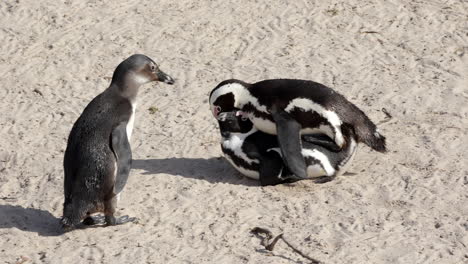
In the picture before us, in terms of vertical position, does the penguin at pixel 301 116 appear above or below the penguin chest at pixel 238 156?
above

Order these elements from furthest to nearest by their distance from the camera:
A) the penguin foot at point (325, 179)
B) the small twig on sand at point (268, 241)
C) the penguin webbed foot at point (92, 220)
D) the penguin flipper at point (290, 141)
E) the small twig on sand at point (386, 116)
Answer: the small twig on sand at point (386, 116) → the penguin foot at point (325, 179) → the penguin flipper at point (290, 141) → the penguin webbed foot at point (92, 220) → the small twig on sand at point (268, 241)

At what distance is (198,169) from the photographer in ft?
21.1

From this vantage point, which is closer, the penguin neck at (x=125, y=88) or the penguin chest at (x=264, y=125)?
the penguin neck at (x=125, y=88)

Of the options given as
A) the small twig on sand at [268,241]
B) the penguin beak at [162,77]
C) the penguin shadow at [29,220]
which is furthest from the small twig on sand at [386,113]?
the penguin shadow at [29,220]

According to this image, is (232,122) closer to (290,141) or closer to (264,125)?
(264,125)

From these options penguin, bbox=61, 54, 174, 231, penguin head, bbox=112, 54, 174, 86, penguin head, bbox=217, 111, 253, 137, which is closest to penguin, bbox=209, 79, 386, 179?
penguin head, bbox=217, 111, 253, 137

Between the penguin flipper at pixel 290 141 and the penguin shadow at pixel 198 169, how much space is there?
36 centimetres

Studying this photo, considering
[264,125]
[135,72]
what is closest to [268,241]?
[264,125]

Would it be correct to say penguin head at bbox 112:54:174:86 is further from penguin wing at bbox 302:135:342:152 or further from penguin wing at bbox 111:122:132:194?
penguin wing at bbox 302:135:342:152

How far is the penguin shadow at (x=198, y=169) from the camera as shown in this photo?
248 inches

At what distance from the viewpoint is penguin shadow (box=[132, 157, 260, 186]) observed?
20.6 feet

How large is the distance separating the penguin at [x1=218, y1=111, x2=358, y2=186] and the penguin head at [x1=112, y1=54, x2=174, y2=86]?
50 cm

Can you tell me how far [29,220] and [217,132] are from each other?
5.28 ft

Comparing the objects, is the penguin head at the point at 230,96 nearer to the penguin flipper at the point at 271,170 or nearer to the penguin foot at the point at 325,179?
the penguin flipper at the point at 271,170
